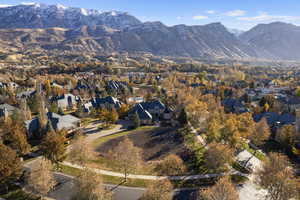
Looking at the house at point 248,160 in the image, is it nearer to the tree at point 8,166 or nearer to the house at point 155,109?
the house at point 155,109

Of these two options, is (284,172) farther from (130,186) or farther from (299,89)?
(299,89)

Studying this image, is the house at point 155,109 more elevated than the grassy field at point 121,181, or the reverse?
the house at point 155,109

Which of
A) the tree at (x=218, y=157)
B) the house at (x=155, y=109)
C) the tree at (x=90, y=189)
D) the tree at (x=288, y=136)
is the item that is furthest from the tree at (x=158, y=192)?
the house at (x=155, y=109)

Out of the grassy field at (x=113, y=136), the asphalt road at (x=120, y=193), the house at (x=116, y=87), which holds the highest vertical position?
the house at (x=116, y=87)

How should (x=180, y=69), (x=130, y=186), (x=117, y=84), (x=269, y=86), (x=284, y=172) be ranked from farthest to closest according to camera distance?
(x=180, y=69), (x=269, y=86), (x=117, y=84), (x=130, y=186), (x=284, y=172)

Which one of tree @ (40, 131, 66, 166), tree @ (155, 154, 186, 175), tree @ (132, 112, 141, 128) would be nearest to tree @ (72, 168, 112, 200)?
tree @ (155, 154, 186, 175)

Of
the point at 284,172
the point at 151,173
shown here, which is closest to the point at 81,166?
the point at 151,173

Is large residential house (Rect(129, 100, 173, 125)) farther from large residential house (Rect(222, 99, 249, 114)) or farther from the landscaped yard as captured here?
→ large residential house (Rect(222, 99, 249, 114))
